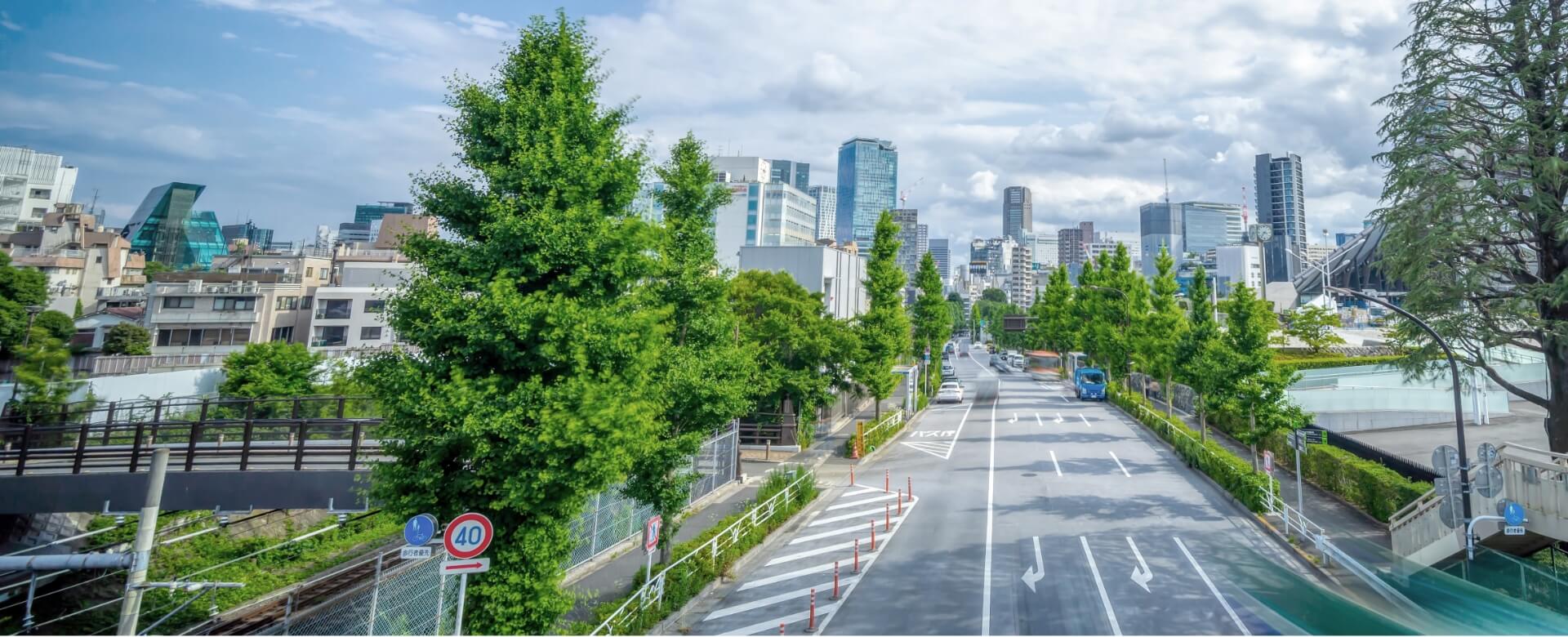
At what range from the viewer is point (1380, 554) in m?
16.8

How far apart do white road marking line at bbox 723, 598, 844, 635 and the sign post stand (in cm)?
595

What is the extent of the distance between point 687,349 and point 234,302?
57476mm

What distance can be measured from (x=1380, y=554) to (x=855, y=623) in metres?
13.3

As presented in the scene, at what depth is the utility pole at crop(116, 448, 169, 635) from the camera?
7.17 m

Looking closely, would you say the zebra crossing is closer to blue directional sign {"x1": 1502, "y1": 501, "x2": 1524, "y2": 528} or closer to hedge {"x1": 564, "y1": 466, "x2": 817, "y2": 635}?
hedge {"x1": 564, "y1": 466, "x2": 817, "y2": 635}

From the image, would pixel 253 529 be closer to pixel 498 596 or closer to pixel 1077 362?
pixel 498 596

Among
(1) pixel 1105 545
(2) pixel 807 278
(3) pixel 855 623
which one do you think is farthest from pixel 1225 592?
(2) pixel 807 278

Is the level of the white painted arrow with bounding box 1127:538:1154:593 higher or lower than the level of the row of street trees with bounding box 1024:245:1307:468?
lower

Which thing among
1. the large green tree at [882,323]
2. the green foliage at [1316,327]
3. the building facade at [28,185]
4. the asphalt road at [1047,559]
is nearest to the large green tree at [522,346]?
the asphalt road at [1047,559]

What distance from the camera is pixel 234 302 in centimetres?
5600

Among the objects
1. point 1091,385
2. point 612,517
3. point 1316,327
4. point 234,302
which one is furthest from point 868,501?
point 234,302

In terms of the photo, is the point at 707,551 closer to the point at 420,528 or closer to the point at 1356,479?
the point at 420,528

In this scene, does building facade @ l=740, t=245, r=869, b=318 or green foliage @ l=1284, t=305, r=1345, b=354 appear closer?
green foliage @ l=1284, t=305, r=1345, b=354

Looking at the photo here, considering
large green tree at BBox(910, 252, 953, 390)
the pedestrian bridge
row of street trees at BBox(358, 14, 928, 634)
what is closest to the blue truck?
large green tree at BBox(910, 252, 953, 390)
